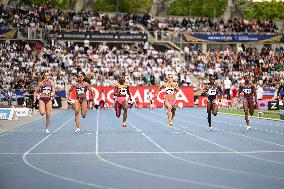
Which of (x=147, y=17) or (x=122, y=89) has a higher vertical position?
(x=147, y=17)

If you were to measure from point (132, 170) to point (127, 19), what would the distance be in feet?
165

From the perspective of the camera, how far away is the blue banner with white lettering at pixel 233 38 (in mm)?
58906

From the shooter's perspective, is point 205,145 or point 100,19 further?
point 100,19

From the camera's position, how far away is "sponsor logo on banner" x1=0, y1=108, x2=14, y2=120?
31.1m

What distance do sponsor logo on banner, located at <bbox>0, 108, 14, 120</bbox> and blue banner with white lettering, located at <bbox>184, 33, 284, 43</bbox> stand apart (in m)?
30.1

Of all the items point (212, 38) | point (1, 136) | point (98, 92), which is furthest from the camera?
point (212, 38)

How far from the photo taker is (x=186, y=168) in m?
11.2

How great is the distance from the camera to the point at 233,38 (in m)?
61.2

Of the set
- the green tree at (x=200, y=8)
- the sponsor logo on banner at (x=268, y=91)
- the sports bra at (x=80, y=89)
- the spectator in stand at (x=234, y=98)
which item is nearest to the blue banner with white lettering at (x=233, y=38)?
the spectator in stand at (x=234, y=98)

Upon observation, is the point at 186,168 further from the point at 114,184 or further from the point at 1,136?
the point at 1,136

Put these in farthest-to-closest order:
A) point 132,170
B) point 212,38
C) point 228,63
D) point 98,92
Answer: point 212,38, point 228,63, point 98,92, point 132,170

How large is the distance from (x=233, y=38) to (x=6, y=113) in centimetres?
3529

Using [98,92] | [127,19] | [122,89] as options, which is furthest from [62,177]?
[127,19]

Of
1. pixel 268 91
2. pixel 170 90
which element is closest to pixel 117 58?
pixel 268 91
